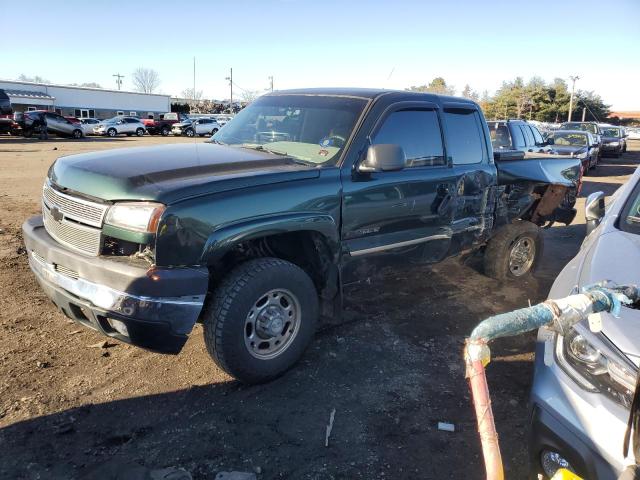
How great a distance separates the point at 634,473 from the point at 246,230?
2.25 meters

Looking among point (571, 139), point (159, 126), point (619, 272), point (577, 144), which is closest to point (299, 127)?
point (619, 272)

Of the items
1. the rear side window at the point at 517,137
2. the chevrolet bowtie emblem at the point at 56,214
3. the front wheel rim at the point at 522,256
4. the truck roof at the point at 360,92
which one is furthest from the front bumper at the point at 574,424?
the rear side window at the point at 517,137

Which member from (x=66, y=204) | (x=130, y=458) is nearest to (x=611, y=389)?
(x=130, y=458)

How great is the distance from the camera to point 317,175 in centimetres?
355

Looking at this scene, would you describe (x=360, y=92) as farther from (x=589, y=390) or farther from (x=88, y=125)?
(x=88, y=125)

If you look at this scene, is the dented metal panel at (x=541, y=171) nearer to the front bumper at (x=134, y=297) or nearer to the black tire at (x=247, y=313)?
the black tire at (x=247, y=313)

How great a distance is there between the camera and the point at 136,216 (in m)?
2.89

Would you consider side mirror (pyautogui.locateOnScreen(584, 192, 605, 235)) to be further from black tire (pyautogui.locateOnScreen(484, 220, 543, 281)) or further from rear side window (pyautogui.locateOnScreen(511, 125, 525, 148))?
rear side window (pyautogui.locateOnScreen(511, 125, 525, 148))

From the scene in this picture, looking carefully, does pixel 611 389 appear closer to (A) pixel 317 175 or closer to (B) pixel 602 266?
(B) pixel 602 266

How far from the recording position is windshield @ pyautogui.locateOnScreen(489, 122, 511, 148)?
39.8 ft

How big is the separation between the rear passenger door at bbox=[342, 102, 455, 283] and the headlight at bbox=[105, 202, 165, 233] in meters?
1.39

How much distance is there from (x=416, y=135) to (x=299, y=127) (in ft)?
3.34

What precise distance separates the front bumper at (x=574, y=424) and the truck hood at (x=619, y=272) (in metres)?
0.26

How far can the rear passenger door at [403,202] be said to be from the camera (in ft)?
12.5
